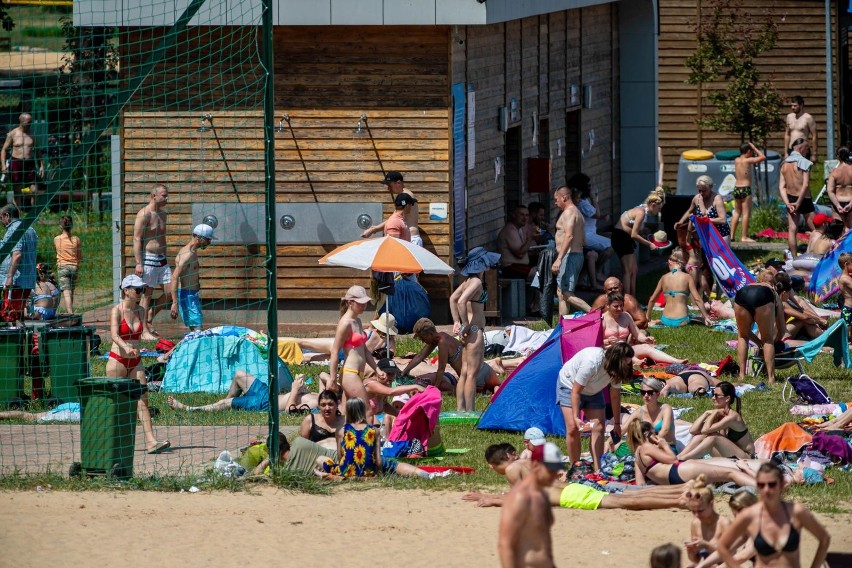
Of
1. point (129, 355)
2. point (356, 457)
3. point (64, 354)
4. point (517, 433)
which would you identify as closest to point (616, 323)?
point (517, 433)

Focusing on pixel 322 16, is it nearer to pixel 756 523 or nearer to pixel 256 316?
pixel 256 316

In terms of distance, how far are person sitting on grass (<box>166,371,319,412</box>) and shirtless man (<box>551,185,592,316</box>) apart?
178 inches

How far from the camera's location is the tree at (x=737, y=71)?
1099 inches

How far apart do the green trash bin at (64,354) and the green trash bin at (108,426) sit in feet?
8.74

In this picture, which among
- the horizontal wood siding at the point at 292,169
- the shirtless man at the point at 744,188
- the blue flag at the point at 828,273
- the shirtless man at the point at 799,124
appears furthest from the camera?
the shirtless man at the point at 799,124

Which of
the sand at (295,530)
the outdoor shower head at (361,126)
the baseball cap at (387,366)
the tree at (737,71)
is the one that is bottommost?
the sand at (295,530)

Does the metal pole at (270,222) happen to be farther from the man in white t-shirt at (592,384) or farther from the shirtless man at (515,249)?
the shirtless man at (515,249)

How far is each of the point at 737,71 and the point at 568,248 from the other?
12.5 metres

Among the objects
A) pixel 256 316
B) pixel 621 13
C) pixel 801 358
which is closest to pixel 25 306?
pixel 256 316

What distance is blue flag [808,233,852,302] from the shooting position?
60.0 feet

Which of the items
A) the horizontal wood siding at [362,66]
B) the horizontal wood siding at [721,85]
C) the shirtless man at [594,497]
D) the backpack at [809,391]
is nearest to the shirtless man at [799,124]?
the horizontal wood siding at [721,85]

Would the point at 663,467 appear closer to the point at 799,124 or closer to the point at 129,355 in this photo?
the point at 129,355

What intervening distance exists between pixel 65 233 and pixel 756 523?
420 inches

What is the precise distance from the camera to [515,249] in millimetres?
18438
